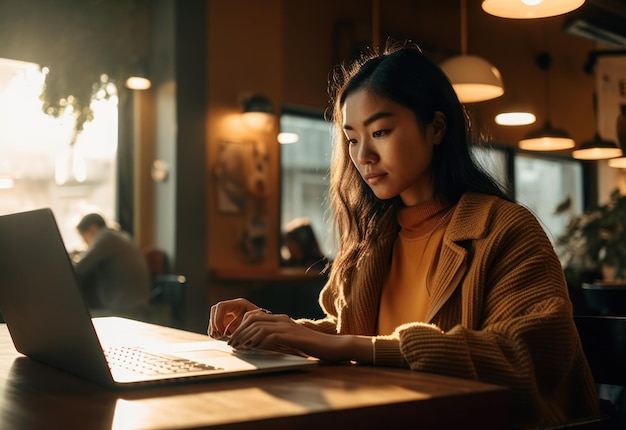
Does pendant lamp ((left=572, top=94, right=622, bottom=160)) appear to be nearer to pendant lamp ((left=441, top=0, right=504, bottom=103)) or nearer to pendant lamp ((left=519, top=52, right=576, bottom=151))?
pendant lamp ((left=519, top=52, right=576, bottom=151))

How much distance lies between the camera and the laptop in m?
1.04

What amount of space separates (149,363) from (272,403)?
0.37 m

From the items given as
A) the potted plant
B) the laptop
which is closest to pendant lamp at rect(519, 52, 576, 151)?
the potted plant

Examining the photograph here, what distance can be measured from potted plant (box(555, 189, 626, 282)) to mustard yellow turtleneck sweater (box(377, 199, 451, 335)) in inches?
196

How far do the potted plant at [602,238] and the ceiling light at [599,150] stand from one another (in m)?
0.52

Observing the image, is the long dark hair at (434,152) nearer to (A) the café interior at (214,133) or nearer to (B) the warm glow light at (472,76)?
(B) the warm glow light at (472,76)

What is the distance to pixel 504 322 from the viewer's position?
4.32ft

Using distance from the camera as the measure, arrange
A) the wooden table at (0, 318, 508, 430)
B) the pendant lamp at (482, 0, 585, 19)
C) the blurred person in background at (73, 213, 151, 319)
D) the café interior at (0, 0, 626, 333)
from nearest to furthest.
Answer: the wooden table at (0, 318, 508, 430) → the pendant lamp at (482, 0, 585, 19) → the blurred person in background at (73, 213, 151, 319) → the café interior at (0, 0, 626, 333)

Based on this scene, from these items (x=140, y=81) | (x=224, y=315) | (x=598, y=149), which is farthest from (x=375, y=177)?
(x=598, y=149)

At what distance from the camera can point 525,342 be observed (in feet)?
4.19

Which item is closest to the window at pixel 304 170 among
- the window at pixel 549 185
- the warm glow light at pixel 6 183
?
the warm glow light at pixel 6 183

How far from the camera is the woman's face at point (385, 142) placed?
1636 millimetres

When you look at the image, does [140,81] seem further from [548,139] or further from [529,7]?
[529,7]

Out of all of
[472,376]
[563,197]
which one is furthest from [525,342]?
[563,197]
